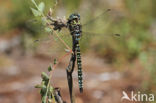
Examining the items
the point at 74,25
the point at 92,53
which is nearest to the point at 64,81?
the point at 92,53

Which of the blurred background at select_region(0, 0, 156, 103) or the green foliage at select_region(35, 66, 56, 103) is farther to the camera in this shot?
the blurred background at select_region(0, 0, 156, 103)

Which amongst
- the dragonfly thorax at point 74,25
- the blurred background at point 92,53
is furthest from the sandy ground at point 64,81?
the dragonfly thorax at point 74,25

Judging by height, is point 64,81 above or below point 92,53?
below

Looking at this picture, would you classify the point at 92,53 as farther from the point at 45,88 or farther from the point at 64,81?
the point at 45,88

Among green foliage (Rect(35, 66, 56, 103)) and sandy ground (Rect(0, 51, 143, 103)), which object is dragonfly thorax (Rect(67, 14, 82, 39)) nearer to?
green foliage (Rect(35, 66, 56, 103))

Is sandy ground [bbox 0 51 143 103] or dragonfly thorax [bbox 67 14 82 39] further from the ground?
dragonfly thorax [bbox 67 14 82 39]

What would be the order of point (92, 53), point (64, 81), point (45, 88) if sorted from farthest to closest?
point (92, 53) < point (64, 81) < point (45, 88)

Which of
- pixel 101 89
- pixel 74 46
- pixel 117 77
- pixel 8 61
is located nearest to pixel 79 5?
Answer: pixel 8 61

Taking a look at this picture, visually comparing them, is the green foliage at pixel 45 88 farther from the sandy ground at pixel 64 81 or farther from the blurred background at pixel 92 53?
the sandy ground at pixel 64 81

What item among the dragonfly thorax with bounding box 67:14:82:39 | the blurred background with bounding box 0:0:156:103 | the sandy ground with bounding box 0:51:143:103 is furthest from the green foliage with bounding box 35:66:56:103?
the sandy ground with bounding box 0:51:143:103
